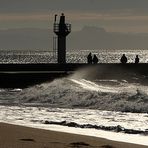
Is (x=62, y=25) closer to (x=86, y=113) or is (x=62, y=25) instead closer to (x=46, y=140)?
(x=86, y=113)

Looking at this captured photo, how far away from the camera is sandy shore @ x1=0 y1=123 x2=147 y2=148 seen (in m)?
9.80

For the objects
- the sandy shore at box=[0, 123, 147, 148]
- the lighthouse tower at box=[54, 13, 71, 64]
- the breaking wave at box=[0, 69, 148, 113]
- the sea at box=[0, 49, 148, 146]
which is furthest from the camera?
the lighthouse tower at box=[54, 13, 71, 64]

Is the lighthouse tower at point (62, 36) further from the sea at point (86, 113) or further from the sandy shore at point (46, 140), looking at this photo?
the sandy shore at point (46, 140)

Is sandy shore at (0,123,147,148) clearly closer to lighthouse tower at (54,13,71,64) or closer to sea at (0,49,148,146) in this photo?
sea at (0,49,148,146)

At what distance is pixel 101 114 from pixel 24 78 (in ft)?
66.0

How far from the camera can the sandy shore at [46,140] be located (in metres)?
9.80

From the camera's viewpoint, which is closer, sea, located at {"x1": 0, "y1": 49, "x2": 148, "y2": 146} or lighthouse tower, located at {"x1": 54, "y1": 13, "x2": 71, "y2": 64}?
sea, located at {"x1": 0, "y1": 49, "x2": 148, "y2": 146}

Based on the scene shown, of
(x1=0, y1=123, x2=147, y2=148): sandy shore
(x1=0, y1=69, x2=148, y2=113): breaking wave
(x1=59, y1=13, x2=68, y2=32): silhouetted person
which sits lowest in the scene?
(x1=0, y1=69, x2=148, y2=113): breaking wave

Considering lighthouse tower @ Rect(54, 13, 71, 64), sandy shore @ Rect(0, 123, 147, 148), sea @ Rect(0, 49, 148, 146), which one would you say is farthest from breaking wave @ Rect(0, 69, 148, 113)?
lighthouse tower @ Rect(54, 13, 71, 64)

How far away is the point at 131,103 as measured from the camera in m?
20.3

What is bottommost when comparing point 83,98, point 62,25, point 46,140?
point 83,98

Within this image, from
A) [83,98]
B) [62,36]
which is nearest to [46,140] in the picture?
[83,98]

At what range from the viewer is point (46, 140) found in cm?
1066

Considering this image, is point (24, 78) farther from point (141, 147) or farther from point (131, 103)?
point (141, 147)
